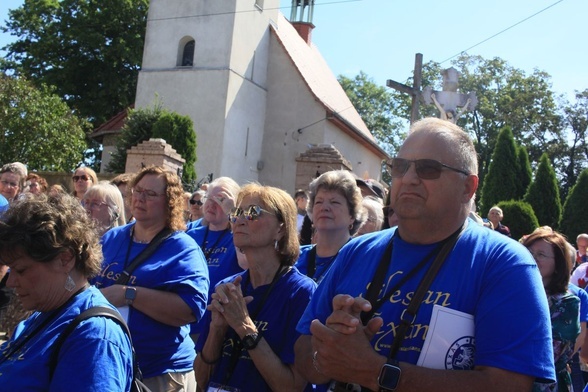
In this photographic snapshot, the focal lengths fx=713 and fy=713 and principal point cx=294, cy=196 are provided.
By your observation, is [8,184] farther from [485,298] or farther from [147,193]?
[485,298]

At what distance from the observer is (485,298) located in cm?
250

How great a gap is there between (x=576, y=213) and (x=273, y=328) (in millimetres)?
26884

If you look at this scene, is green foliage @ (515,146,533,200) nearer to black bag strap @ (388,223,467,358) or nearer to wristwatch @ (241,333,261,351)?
wristwatch @ (241,333,261,351)

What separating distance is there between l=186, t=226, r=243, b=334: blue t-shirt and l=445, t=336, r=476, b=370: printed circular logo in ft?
9.23

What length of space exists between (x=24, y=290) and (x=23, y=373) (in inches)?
14.3

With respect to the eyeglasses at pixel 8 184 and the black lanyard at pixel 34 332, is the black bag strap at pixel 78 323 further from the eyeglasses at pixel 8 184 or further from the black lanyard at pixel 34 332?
the eyeglasses at pixel 8 184

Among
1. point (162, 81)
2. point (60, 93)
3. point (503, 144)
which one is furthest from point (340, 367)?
point (60, 93)

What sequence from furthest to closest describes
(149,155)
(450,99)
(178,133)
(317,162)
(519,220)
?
(178,133) → (519,220) → (317,162) → (149,155) → (450,99)

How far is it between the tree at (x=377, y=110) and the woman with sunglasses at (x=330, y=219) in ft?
185

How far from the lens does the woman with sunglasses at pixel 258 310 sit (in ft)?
11.6

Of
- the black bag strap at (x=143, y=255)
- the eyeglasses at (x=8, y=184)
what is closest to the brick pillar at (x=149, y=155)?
the eyeglasses at (x=8, y=184)

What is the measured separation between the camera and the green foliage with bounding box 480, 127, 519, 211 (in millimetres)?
30094

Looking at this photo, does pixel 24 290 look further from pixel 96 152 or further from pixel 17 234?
pixel 96 152

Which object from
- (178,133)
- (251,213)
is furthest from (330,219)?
(178,133)
